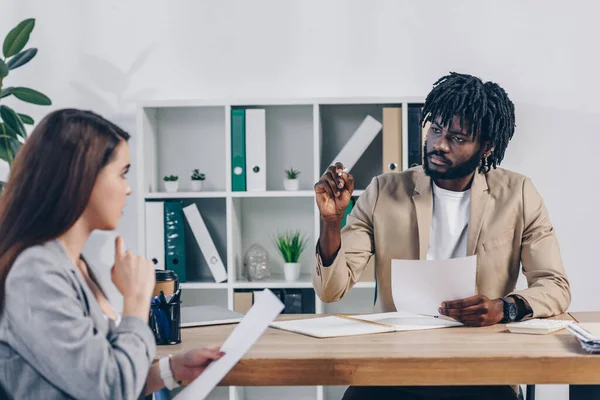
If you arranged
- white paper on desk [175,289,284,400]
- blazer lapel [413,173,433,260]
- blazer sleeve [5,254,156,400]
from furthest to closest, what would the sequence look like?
blazer lapel [413,173,433,260]
white paper on desk [175,289,284,400]
blazer sleeve [5,254,156,400]

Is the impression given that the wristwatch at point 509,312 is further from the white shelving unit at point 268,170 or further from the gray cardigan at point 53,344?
the white shelving unit at point 268,170

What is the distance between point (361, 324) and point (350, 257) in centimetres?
38

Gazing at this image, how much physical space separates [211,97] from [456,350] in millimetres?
2201

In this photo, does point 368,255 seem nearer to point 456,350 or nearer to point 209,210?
point 456,350

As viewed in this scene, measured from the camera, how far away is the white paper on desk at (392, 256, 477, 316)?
1735mm

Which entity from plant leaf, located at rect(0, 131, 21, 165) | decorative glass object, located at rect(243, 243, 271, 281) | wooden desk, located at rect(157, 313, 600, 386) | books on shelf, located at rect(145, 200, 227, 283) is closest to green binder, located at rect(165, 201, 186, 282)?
books on shelf, located at rect(145, 200, 227, 283)

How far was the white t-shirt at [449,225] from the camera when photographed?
213 centimetres

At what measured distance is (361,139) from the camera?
10.3 ft

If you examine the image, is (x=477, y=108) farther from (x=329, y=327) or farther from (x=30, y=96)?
(x=30, y=96)

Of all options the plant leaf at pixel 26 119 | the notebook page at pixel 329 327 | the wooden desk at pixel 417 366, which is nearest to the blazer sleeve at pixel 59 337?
the wooden desk at pixel 417 366

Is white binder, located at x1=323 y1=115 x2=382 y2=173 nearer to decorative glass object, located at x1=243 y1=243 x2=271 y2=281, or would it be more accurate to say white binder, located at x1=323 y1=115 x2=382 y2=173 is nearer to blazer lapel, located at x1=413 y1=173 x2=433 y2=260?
decorative glass object, located at x1=243 y1=243 x2=271 y2=281

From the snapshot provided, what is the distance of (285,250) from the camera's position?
10.5 feet

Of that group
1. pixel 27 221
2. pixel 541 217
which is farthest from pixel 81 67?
pixel 27 221

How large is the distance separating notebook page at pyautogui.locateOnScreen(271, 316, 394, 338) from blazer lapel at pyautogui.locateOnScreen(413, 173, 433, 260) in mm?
385
